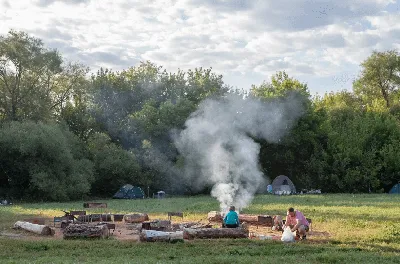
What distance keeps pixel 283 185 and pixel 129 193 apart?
15.4 metres

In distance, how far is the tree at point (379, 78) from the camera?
75.0 metres

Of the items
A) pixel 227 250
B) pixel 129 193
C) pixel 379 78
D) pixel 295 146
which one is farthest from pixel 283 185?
pixel 227 250

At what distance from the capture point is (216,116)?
38.9 meters

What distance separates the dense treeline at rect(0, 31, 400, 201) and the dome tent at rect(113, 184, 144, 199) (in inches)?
58.8

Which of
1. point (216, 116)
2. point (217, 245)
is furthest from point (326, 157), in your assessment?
point (217, 245)

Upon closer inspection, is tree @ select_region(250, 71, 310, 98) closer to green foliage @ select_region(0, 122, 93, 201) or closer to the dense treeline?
the dense treeline

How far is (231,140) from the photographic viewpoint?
32.8 metres

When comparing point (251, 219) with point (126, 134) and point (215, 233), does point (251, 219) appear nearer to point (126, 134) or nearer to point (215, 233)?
point (215, 233)

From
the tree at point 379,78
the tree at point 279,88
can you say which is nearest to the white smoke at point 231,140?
the tree at point 279,88

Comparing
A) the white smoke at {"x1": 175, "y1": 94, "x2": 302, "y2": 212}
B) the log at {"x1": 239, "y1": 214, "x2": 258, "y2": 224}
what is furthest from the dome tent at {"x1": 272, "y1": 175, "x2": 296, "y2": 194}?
the log at {"x1": 239, "y1": 214, "x2": 258, "y2": 224}

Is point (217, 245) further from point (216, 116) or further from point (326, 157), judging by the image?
point (326, 157)

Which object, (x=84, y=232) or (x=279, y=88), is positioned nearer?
(x=84, y=232)

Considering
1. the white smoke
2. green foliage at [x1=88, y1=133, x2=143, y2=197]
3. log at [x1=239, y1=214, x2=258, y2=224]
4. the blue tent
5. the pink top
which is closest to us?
the pink top

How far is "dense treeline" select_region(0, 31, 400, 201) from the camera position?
43375mm
